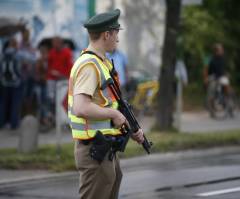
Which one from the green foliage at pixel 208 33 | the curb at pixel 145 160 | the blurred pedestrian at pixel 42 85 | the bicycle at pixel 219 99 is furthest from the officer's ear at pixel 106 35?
the green foliage at pixel 208 33

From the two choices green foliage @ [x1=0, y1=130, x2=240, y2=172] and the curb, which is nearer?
the curb

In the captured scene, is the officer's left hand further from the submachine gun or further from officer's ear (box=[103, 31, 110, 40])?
officer's ear (box=[103, 31, 110, 40])

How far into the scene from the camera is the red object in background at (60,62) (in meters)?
18.0

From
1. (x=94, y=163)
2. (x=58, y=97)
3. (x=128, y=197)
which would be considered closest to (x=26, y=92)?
(x=58, y=97)

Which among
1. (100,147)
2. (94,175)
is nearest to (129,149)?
(94,175)

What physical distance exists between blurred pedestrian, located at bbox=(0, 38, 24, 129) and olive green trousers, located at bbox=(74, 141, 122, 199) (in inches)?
452

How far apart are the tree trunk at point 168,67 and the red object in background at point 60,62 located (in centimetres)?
258

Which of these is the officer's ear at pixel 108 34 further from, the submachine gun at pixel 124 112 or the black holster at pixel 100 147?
the black holster at pixel 100 147

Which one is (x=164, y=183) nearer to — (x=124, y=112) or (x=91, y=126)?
(x=124, y=112)

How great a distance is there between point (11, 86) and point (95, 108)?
11912mm

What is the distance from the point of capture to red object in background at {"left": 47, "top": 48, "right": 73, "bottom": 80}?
18.0 meters

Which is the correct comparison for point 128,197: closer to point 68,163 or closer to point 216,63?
point 68,163

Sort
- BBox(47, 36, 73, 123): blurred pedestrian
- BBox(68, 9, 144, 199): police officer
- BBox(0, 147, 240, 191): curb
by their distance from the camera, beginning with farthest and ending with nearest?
BBox(47, 36, 73, 123): blurred pedestrian, BBox(0, 147, 240, 191): curb, BBox(68, 9, 144, 199): police officer

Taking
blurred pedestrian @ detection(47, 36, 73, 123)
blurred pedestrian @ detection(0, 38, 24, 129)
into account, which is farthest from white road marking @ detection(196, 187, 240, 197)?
blurred pedestrian @ detection(0, 38, 24, 129)
